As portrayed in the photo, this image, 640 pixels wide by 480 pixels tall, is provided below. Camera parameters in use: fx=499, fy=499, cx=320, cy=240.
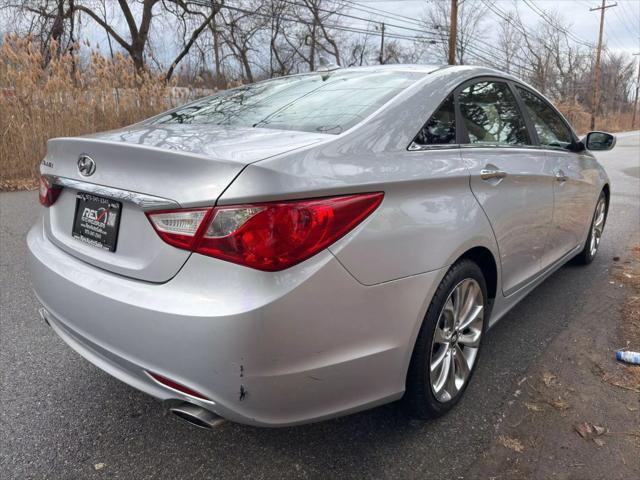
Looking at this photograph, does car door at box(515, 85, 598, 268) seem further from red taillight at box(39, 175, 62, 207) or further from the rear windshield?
red taillight at box(39, 175, 62, 207)

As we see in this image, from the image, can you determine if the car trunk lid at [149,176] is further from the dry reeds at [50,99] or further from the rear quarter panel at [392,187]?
the dry reeds at [50,99]

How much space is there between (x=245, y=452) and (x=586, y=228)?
3329mm

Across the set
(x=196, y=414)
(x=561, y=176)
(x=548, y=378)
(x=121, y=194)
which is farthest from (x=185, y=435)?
(x=561, y=176)

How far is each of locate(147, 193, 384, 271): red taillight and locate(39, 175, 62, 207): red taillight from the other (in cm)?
84

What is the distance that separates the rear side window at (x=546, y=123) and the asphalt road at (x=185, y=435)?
1413 millimetres

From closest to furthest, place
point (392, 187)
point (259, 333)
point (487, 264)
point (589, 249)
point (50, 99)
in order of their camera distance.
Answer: point (259, 333) → point (392, 187) → point (487, 264) → point (589, 249) → point (50, 99)

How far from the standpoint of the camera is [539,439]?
212 cm

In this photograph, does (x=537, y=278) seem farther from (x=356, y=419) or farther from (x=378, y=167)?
(x=378, y=167)

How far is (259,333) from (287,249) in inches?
10.4

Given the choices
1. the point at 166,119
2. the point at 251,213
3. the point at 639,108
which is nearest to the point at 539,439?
the point at 251,213

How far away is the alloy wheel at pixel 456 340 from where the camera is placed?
2.17 metres

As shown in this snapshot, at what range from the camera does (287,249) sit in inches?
59.6

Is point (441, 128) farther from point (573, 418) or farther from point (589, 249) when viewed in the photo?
point (589, 249)

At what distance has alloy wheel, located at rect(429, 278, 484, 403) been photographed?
217cm
